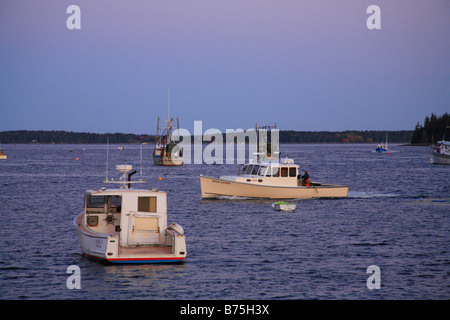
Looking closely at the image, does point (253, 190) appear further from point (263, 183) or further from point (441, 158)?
point (441, 158)

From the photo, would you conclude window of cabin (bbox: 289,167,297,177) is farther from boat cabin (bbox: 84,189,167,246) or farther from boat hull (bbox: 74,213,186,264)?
boat hull (bbox: 74,213,186,264)

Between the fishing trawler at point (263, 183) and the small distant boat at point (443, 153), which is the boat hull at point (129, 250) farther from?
the small distant boat at point (443, 153)

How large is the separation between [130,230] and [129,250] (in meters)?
0.86

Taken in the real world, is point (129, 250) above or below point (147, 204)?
below

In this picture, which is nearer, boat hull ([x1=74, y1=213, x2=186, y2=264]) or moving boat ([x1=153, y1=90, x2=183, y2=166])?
boat hull ([x1=74, y1=213, x2=186, y2=264])

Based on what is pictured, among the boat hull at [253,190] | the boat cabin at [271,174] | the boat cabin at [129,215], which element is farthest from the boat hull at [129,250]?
the boat cabin at [271,174]

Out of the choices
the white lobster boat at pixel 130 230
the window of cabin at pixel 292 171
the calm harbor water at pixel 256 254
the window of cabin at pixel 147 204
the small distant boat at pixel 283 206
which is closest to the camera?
the calm harbor water at pixel 256 254

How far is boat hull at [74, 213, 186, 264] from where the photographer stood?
2375 centimetres

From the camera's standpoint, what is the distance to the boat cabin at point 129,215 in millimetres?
24938

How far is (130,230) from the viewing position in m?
24.8

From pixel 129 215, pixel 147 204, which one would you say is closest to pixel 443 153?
pixel 147 204

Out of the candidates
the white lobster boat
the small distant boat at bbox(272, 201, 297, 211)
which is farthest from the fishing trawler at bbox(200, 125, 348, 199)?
the white lobster boat

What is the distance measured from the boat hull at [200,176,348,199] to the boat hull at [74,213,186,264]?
2386 cm

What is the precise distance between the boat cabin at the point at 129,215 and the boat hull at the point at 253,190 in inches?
913
